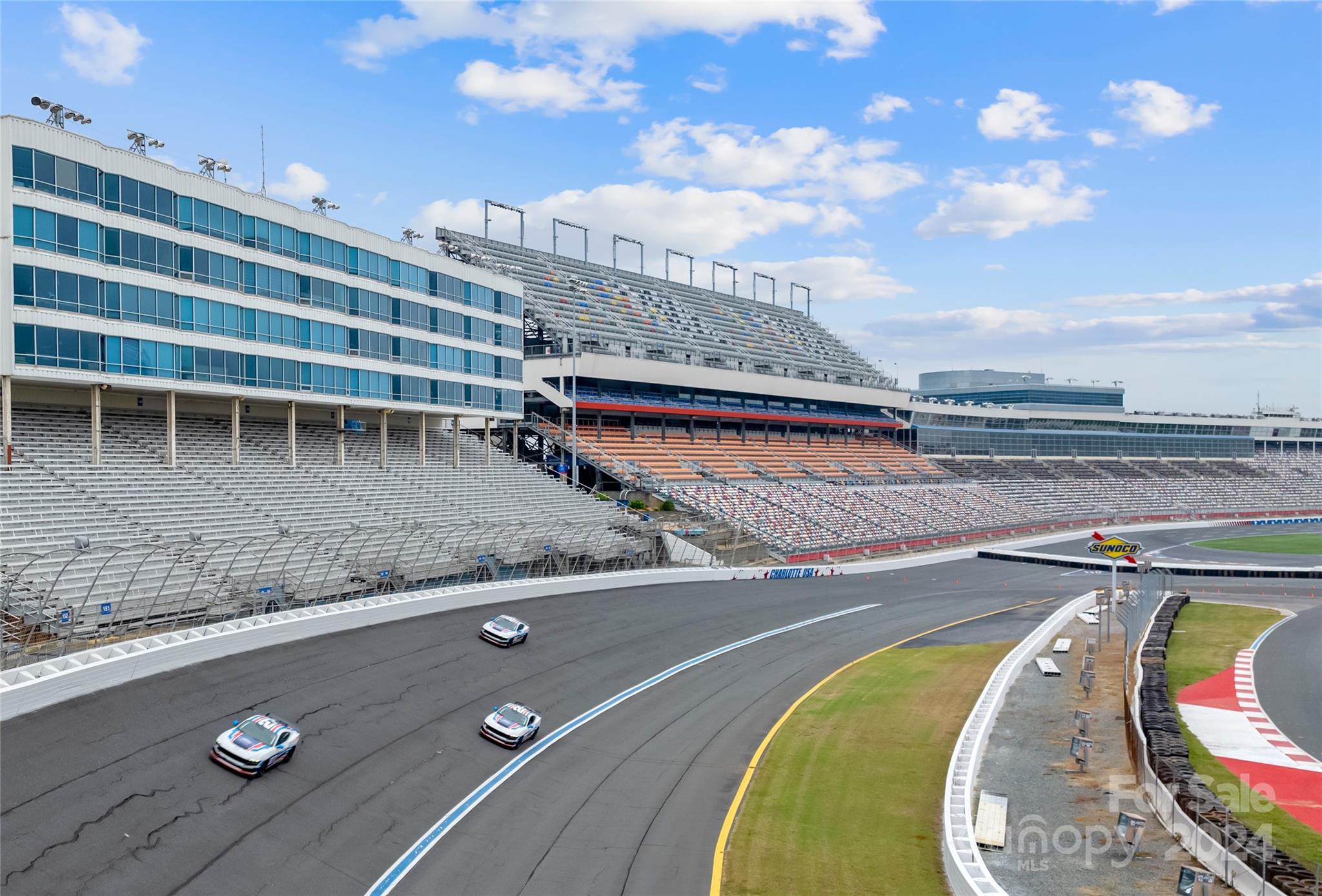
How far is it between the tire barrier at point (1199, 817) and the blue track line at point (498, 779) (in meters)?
14.2

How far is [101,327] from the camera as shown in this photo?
104 ft

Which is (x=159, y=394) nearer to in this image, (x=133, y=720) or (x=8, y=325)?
(x=8, y=325)

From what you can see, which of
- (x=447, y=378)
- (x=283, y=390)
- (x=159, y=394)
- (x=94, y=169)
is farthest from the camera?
(x=447, y=378)

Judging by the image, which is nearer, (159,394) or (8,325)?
Result: (8,325)

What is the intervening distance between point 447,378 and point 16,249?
2255 cm

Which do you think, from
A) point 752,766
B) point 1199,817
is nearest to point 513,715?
point 752,766

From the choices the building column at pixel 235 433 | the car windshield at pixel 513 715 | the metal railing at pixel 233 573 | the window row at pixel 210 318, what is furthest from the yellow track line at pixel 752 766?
the window row at pixel 210 318

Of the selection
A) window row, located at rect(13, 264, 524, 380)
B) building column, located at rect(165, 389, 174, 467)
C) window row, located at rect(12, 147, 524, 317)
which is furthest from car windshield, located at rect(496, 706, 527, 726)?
window row, located at rect(12, 147, 524, 317)

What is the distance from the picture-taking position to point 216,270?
36500 mm

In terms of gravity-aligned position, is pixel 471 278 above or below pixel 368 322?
above

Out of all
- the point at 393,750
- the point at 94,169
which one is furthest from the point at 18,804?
the point at 94,169

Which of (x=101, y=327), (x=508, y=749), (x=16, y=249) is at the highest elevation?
(x=16, y=249)

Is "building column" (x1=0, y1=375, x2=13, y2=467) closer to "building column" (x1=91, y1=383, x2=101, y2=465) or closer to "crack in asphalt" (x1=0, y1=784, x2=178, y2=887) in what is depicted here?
"building column" (x1=91, y1=383, x2=101, y2=465)

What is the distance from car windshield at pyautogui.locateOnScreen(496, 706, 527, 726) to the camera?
23.5 m
